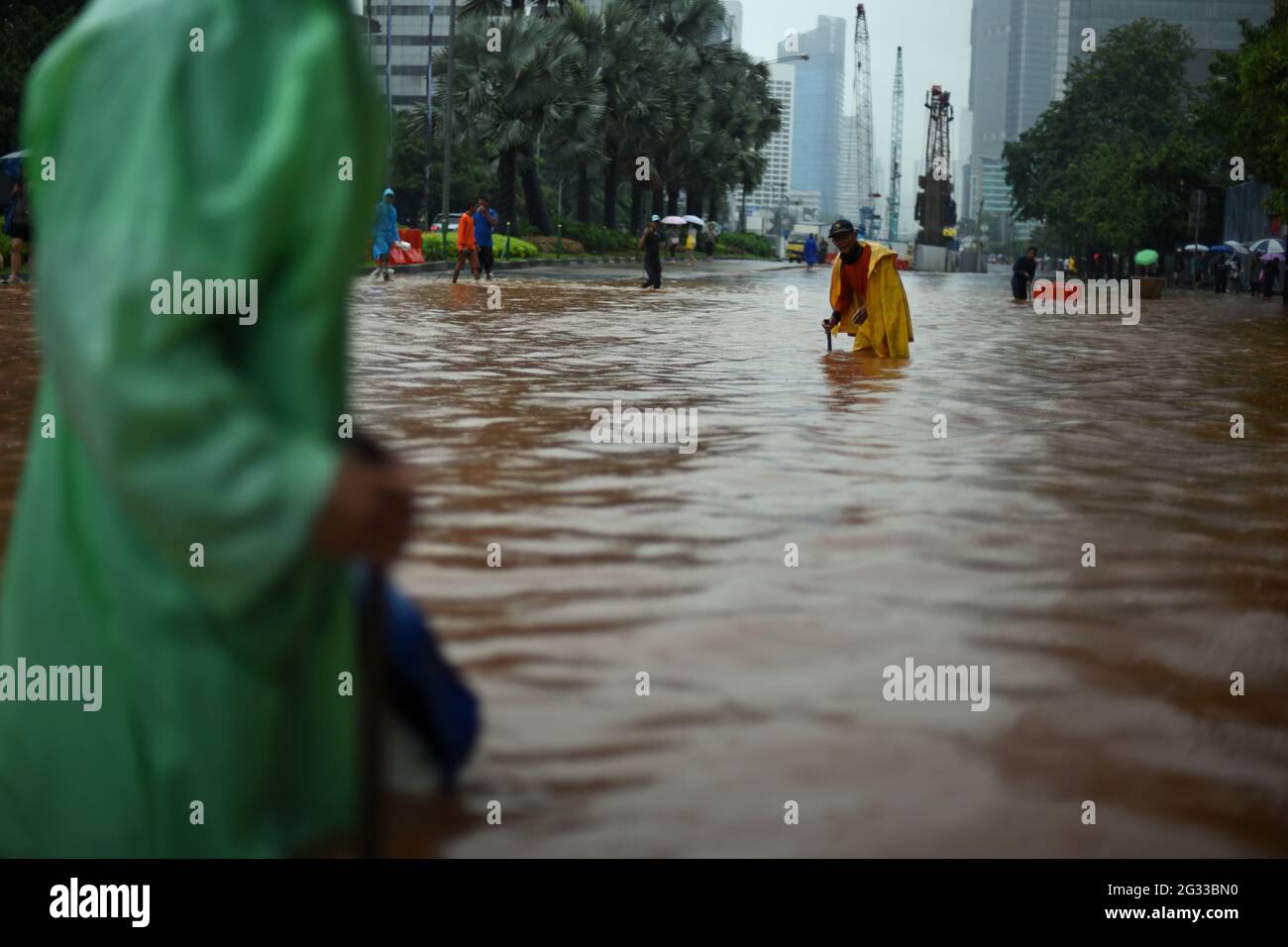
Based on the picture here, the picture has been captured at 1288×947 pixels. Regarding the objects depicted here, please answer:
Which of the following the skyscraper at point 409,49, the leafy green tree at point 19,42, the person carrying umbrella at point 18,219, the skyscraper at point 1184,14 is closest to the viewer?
the person carrying umbrella at point 18,219

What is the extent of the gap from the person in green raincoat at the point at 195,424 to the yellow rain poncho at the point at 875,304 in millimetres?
13639

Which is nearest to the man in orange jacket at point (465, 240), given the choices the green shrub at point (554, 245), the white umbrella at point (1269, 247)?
the green shrub at point (554, 245)

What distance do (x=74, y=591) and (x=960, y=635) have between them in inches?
111

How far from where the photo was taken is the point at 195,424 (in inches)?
77.1

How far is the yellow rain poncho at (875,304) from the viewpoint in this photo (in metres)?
15.8

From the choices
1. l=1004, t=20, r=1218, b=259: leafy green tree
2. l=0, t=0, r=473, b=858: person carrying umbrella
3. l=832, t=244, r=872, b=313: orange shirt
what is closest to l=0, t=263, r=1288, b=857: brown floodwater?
l=0, t=0, r=473, b=858: person carrying umbrella

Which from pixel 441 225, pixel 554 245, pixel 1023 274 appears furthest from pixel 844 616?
pixel 554 245

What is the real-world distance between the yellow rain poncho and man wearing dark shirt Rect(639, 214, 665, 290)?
43.2 feet

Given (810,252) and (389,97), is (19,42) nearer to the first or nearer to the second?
(810,252)

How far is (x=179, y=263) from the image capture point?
6.50 feet

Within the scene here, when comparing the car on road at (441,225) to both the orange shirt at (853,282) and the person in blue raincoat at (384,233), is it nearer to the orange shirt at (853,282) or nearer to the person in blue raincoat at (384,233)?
the person in blue raincoat at (384,233)

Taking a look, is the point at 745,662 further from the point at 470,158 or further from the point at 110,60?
the point at 470,158

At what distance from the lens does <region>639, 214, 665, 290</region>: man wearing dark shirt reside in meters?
30.5
